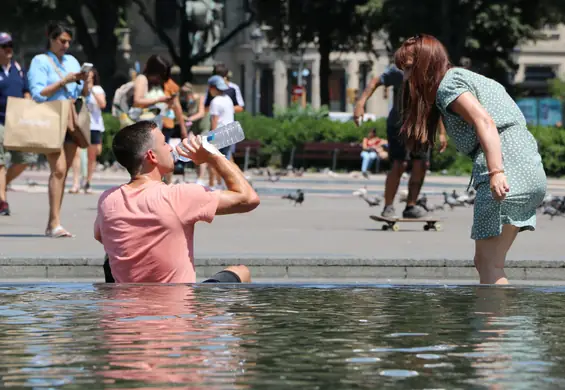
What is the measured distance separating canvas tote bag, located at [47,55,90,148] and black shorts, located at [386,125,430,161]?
3.18 m

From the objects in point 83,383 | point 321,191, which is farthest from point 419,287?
point 321,191

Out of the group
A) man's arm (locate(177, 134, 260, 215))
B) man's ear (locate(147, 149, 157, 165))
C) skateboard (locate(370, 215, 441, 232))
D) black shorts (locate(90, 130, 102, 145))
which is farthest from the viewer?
black shorts (locate(90, 130, 102, 145))

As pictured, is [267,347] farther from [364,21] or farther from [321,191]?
[364,21]

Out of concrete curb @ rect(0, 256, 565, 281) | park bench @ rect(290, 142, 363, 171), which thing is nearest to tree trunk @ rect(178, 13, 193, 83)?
park bench @ rect(290, 142, 363, 171)

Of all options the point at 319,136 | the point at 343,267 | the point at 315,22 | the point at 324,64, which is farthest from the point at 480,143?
the point at 324,64

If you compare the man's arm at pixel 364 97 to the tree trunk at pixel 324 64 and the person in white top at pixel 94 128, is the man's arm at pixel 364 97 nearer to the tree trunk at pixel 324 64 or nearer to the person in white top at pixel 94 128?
the person in white top at pixel 94 128

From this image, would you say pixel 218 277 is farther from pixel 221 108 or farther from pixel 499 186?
pixel 221 108

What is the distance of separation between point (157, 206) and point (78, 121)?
22.7 ft

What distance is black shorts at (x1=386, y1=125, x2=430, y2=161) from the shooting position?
1633 cm

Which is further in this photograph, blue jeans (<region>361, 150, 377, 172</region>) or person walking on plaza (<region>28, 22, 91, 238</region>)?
blue jeans (<region>361, 150, 377, 172</region>)

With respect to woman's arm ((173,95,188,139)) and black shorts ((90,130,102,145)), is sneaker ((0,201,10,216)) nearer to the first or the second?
woman's arm ((173,95,188,139))

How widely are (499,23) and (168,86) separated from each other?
37.4 meters

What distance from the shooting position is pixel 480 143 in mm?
7855

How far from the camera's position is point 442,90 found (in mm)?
8008
